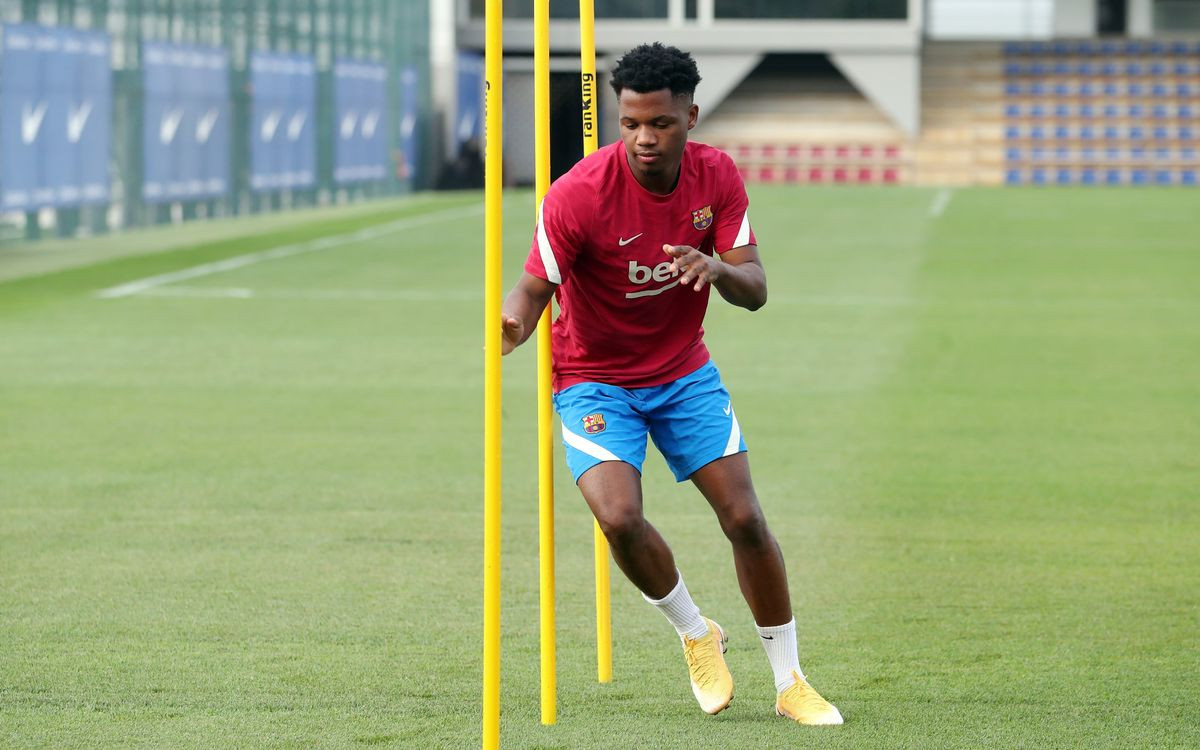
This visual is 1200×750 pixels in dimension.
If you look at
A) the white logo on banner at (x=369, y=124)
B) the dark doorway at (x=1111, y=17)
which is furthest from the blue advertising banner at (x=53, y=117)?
the dark doorway at (x=1111, y=17)

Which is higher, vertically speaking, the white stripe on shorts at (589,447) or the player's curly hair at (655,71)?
the player's curly hair at (655,71)

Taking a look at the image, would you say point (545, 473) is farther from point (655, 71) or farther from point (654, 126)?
point (655, 71)

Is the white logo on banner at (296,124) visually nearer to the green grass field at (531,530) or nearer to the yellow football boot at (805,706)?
the green grass field at (531,530)

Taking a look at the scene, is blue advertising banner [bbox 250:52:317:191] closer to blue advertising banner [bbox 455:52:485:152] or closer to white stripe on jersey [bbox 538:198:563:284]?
blue advertising banner [bbox 455:52:485:152]

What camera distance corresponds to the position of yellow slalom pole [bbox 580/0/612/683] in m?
4.96

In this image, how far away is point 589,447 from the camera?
4867mm

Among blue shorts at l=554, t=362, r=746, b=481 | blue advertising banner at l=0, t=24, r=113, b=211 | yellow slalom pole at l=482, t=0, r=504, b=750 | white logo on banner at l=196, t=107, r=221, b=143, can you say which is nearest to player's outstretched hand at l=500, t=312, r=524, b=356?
yellow slalom pole at l=482, t=0, r=504, b=750

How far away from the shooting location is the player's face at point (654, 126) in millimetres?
4562

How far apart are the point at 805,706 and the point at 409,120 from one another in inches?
1510

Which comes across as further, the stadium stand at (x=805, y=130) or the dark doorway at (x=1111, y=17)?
the dark doorway at (x=1111, y=17)

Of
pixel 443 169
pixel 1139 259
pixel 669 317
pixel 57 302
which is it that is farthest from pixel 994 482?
pixel 443 169

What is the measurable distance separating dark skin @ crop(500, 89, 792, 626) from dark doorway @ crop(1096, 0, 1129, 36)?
49.8 meters

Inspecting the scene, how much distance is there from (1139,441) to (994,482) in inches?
65.1

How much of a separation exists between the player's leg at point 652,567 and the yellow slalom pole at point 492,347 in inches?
Answer: 18.0
